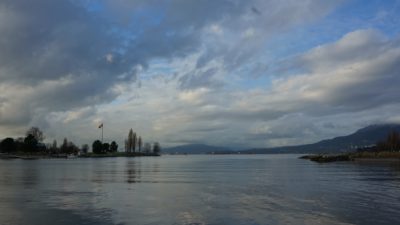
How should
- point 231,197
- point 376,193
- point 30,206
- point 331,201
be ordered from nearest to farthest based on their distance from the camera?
point 30,206 → point 331,201 → point 231,197 → point 376,193

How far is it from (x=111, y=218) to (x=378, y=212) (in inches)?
709

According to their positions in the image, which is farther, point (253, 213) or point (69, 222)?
point (253, 213)

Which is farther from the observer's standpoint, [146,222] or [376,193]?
[376,193]

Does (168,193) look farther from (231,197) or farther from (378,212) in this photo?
(378,212)

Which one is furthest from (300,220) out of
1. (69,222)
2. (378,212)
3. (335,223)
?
(69,222)

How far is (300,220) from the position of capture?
91.1 feet

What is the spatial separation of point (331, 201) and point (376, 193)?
8.96 meters

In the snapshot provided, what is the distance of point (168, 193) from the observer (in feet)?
145

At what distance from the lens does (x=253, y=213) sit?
30375mm

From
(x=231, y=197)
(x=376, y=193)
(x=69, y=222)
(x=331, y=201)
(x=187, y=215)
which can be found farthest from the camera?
(x=376, y=193)

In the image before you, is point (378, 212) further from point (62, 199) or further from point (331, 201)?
point (62, 199)

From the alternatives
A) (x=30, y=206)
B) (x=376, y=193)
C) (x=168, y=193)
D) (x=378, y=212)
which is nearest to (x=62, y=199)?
(x=30, y=206)

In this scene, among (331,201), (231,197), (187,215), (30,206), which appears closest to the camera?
(187,215)

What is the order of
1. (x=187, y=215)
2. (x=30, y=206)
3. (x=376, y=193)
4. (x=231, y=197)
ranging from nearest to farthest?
(x=187, y=215)
(x=30, y=206)
(x=231, y=197)
(x=376, y=193)
